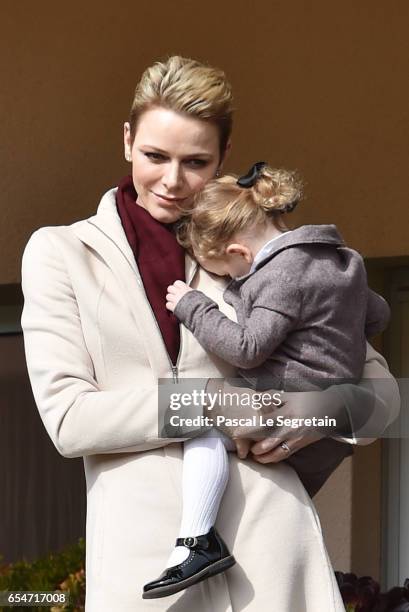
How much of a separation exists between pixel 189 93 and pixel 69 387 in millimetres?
660

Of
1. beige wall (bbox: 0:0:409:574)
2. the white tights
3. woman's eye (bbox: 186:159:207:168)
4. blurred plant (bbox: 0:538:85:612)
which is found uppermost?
beige wall (bbox: 0:0:409:574)

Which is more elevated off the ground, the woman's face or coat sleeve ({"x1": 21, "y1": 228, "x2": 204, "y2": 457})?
the woman's face

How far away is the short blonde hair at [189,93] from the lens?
9.41ft

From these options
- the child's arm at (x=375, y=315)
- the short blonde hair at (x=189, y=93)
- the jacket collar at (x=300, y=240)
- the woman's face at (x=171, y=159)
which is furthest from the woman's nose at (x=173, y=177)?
the child's arm at (x=375, y=315)

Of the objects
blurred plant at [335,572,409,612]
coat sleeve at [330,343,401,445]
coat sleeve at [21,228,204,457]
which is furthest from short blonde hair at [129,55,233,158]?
blurred plant at [335,572,409,612]

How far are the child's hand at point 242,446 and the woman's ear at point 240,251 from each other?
0.38 m

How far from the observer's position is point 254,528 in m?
2.69

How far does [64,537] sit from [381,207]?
1851 mm

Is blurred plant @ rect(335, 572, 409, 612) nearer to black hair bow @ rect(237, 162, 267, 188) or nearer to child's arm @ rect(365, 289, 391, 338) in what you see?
child's arm @ rect(365, 289, 391, 338)

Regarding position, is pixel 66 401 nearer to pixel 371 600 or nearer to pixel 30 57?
pixel 371 600

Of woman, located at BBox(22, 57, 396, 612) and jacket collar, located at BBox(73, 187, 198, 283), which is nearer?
woman, located at BBox(22, 57, 396, 612)

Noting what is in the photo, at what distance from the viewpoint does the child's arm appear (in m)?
2.94

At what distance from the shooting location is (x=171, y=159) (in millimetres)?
2865

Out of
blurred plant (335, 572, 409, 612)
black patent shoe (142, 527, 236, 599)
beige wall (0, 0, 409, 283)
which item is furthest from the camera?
beige wall (0, 0, 409, 283)
